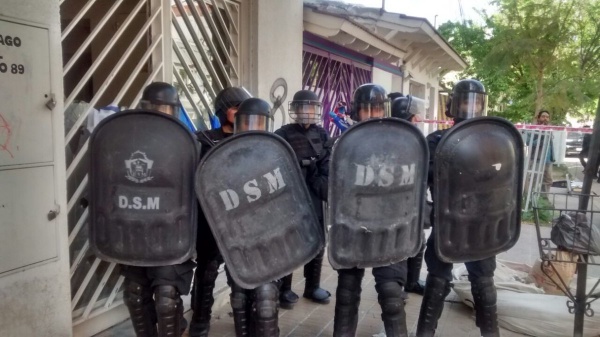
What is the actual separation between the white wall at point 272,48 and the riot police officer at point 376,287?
223 cm

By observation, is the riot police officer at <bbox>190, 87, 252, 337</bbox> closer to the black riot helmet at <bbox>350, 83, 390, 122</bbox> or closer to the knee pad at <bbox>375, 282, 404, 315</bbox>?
the black riot helmet at <bbox>350, 83, 390, 122</bbox>

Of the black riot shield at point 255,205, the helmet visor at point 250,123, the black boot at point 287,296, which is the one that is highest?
the helmet visor at point 250,123

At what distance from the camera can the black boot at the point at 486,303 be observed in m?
3.17

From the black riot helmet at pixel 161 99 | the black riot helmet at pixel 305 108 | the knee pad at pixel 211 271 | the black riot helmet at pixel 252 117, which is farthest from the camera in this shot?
the black riot helmet at pixel 305 108

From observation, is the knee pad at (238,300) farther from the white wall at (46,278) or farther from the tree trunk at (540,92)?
the tree trunk at (540,92)

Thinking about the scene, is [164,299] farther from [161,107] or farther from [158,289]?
[161,107]

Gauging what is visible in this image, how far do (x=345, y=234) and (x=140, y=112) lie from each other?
1.23 metres

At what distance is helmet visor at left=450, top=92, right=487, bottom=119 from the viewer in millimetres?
3164

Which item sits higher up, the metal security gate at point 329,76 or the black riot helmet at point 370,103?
the metal security gate at point 329,76

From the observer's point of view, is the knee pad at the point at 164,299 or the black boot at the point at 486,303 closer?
the knee pad at the point at 164,299

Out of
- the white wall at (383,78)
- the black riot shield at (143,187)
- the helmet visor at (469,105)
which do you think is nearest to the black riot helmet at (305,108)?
the helmet visor at (469,105)

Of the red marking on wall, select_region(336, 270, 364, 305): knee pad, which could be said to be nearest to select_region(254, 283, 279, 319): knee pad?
select_region(336, 270, 364, 305): knee pad

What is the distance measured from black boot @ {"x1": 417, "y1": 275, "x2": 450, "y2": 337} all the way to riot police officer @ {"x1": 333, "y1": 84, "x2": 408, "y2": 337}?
256 millimetres

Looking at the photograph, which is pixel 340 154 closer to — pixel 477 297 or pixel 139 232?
pixel 139 232
